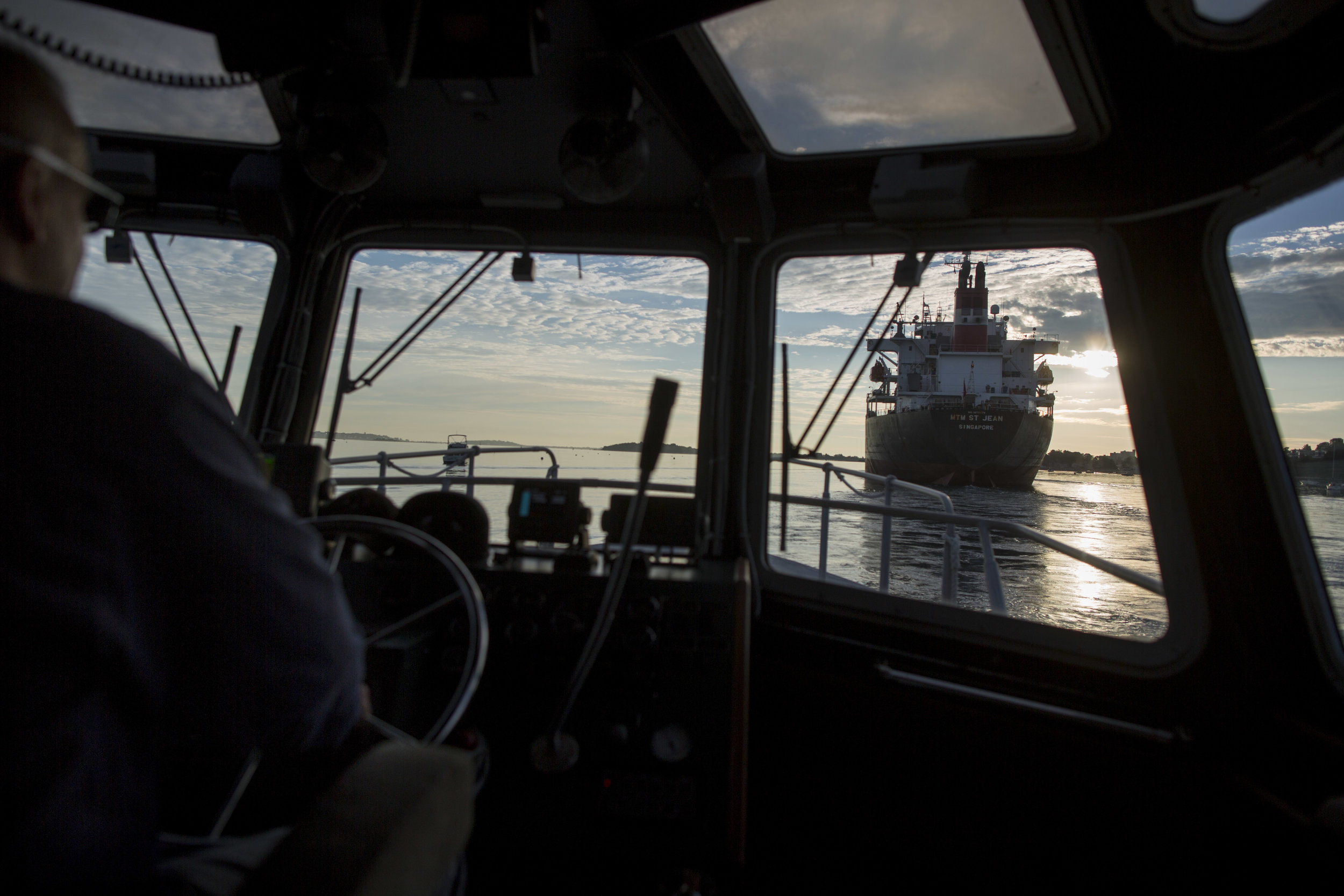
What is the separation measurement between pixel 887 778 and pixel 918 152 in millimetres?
1905

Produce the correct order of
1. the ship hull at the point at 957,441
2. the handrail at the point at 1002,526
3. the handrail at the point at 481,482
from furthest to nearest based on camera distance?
1. the ship hull at the point at 957,441
2. the handrail at the point at 481,482
3. the handrail at the point at 1002,526

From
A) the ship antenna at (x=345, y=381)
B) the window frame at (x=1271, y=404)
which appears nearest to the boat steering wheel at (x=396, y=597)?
the ship antenna at (x=345, y=381)

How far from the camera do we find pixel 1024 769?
6.00ft

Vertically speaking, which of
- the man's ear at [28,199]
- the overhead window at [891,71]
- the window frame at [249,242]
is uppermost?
the overhead window at [891,71]

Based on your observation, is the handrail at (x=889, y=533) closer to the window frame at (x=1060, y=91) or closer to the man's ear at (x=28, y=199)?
the window frame at (x=1060, y=91)

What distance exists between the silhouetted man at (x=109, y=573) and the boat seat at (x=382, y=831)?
0.31 feet

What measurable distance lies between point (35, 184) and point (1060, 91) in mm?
1965

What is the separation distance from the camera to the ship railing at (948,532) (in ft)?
6.82

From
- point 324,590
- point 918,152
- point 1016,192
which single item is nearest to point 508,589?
point 324,590

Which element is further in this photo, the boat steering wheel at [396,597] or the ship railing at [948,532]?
the ship railing at [948,532]

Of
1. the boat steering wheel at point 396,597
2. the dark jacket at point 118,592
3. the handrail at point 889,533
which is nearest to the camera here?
the dark jacket at point 118,592

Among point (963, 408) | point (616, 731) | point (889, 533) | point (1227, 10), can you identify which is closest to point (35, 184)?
point (616, 731)

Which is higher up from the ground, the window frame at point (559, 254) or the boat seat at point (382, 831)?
the window frame at point (559, 254)

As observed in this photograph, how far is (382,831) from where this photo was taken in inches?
25.9
